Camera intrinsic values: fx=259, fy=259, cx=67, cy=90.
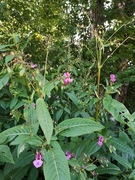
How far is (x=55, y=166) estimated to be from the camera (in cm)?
87

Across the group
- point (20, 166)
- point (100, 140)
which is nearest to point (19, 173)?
point (20, 166)

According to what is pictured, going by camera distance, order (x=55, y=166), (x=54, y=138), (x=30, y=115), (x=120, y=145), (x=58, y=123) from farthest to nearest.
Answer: (x=58, y=123) → (x=120, y=145) → (x=30, y=115) → (x=54, y=138) → (x=55, y=166)

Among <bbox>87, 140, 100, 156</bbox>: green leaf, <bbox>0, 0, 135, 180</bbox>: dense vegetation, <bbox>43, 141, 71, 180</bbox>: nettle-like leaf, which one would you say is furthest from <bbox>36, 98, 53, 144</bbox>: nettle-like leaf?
<bbox>87, 140, 100, 156</bbox>: green leaf

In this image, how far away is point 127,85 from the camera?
11.7ft

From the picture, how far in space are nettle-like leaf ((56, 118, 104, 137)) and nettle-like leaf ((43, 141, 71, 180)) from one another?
0.09 m

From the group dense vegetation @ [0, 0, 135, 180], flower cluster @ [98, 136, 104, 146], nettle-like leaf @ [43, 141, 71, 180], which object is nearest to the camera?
nettle-like leaf @ [43, 141, 71, 180]

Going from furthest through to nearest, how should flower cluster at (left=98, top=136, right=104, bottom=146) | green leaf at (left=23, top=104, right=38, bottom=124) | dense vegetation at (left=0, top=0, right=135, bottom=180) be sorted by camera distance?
flower cluster at (left=98, top=136, right=104, bottom=146), green leaf at (left=23, top=104, right=38, bottom=124), dense vegetation at (left=0, top=0, right=135, bottom=180)

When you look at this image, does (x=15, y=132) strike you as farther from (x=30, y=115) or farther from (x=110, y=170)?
(x=110, y=170)

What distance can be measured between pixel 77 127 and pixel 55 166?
192 mm

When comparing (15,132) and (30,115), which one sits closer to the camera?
(15,132)

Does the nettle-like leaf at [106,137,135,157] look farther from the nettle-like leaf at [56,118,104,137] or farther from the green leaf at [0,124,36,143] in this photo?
the green leaf at [0,124,36,143]

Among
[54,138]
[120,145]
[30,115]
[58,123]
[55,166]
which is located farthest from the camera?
[58,123]

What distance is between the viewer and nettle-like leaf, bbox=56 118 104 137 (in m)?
0.98

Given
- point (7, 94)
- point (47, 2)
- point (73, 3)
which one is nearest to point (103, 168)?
point (7, 94)
